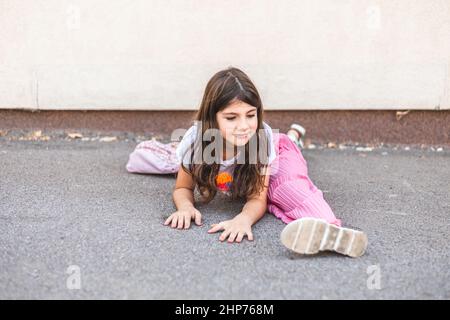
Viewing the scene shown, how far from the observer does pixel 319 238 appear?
6.76 ft

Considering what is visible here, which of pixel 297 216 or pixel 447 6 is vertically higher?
pixel 447 6

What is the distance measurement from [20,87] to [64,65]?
0.39 metres

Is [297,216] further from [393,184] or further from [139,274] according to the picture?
[393,184]

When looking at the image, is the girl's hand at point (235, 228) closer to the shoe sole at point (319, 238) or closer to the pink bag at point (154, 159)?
the shoe sole at point (319, 238)

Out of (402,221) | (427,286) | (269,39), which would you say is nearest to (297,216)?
(402,221)

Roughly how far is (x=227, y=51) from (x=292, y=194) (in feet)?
5.77

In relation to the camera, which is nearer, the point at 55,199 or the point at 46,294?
the point at 46,294

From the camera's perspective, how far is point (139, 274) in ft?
6.32

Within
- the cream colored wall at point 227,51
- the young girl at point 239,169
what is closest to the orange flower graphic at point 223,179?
the young girl at point 239,169

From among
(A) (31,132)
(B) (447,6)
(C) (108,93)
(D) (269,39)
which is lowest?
(A) (31,132)

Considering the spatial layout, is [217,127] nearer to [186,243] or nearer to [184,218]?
[184,218]

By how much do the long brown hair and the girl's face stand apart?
3 cm
